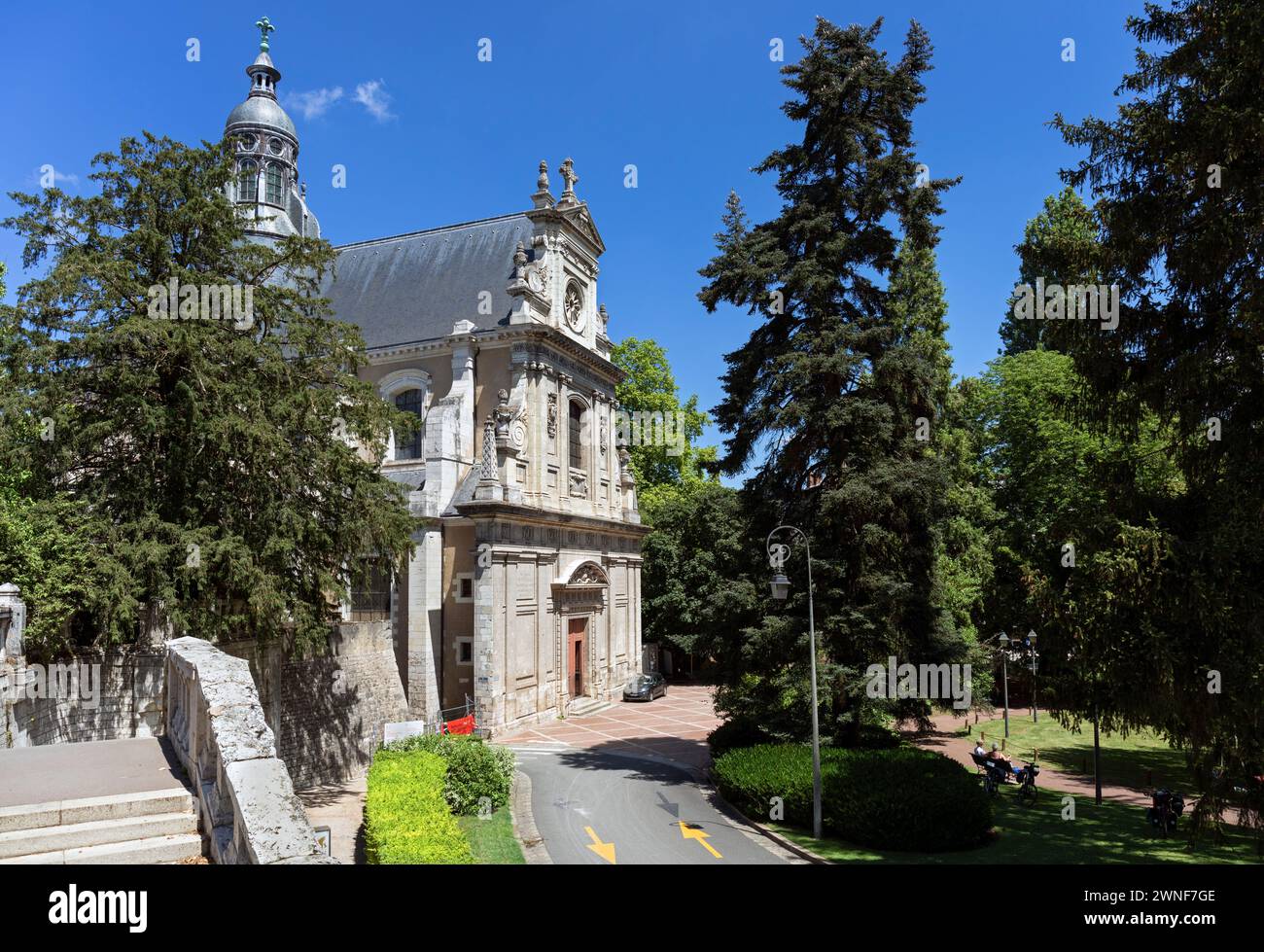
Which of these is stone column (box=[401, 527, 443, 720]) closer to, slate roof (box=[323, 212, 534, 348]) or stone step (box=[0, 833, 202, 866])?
slate roof (box=[323, 212, 534, 348])

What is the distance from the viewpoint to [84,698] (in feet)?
52.2

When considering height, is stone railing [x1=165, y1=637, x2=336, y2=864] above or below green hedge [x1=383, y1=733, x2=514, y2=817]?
above

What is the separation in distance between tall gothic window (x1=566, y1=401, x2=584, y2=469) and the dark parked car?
1109 cm

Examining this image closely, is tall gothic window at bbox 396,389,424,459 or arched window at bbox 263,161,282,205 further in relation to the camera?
arched window at bbox 263,161,282,205

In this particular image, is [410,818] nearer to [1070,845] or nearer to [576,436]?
[1070,845]

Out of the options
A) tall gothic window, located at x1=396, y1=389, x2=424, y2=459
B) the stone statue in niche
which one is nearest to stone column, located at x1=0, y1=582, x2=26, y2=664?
the stone statue in niche

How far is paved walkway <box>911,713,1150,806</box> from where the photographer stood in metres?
21.5

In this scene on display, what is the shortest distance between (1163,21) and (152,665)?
2240 cm

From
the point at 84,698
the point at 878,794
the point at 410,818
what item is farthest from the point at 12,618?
the point at 878,794

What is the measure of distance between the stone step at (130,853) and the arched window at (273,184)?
48.3 meters

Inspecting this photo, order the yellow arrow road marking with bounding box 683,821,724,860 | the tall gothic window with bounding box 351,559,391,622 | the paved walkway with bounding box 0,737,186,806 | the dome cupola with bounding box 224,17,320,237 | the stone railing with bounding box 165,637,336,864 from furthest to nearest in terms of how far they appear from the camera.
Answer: the dome cupola with bounding box 224,17,320,237 → the tall gothic window with bounding box 351,559,391,622 → the yellow arrow road marking with bounding box 683,821,724,860 → the paved walkway with bounding box 0,737,186,806 → the stone railing with bounding box 165,637,336,864

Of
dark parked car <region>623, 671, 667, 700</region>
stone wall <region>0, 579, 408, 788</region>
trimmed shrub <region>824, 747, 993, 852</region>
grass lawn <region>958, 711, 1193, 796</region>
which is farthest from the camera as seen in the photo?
dark parked car <region>623, 671, 667, 700</region>

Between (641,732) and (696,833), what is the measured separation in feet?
43.6
